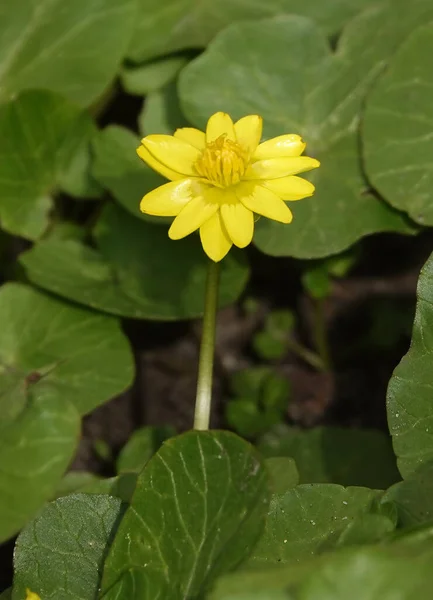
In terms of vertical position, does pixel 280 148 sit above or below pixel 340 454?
above

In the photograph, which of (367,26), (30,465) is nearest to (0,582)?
(30,465)

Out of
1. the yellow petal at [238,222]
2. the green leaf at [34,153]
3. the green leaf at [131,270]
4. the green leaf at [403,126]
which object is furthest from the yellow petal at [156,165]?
the green leaf at [34,153]

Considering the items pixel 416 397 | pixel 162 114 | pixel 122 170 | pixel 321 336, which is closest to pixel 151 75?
pixel 162 114

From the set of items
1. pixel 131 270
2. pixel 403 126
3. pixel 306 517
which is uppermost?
pixel 403 126

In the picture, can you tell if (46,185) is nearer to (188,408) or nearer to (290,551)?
(188,408)

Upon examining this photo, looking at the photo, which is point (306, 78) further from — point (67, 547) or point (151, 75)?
point (67, 547)

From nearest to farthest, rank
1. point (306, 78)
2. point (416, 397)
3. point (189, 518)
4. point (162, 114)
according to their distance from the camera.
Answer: point (189, 518)
point (416, 397)
point (306, 78)
point (162, 114)
